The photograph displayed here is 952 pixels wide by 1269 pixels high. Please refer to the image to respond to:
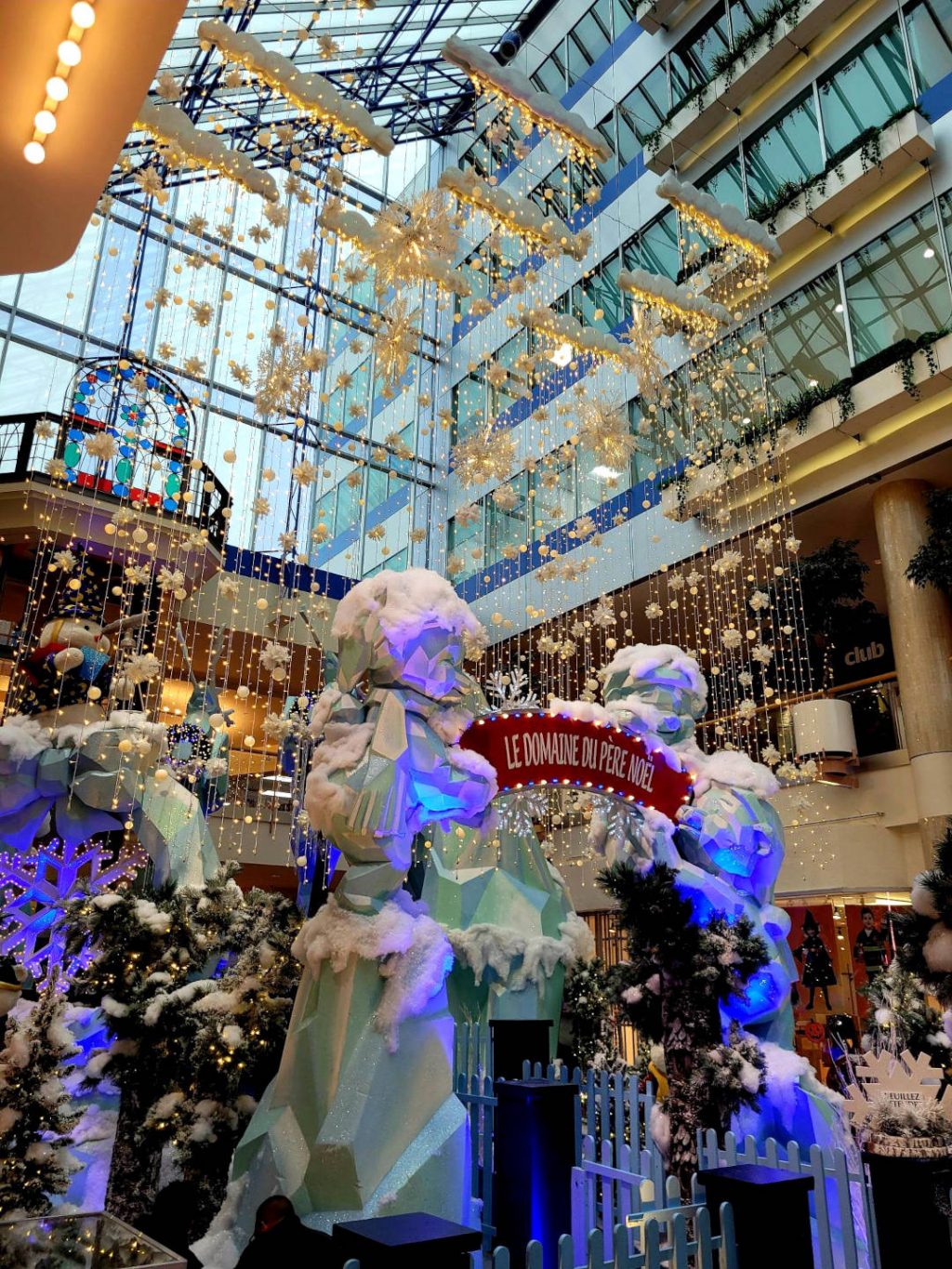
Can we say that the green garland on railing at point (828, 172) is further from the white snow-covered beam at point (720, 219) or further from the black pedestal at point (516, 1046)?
the black pedestal at point (516, 1046)

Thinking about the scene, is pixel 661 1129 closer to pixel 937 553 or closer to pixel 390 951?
pixel 390 951

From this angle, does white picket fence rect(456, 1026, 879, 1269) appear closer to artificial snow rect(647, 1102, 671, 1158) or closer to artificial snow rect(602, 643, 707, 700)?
artificial snow rect(647, 1102, 671, 1158)

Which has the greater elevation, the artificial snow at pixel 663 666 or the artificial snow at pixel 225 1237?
the artificial snow at pixel 663 666

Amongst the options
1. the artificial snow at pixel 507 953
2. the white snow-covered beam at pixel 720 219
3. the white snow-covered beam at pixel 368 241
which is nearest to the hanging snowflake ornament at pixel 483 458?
the white snow-covered beam at pixel 368 241

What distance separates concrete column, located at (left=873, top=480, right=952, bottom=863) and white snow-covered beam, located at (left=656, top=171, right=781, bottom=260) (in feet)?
11.2

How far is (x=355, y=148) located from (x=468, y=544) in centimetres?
1078

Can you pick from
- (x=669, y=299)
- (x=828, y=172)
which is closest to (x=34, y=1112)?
(x=669, y=299)

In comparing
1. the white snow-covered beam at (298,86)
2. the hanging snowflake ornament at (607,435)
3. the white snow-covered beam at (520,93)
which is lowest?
the hanging snowflake ornament at (607,435)

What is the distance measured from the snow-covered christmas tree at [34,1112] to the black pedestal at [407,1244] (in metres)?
1.68

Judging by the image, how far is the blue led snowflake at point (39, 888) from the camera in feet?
25.6

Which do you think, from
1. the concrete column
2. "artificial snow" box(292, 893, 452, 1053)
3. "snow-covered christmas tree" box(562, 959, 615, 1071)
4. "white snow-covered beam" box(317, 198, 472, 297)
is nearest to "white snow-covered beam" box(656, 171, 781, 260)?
"white snow-covered beam" box(317, 198, 472, 297)

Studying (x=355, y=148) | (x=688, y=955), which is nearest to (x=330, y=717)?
(x=688, y=955)

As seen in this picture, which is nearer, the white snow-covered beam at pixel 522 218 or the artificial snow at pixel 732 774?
the artificial snow at pixel 732 774

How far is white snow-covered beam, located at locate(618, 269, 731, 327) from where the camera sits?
7.32 m
